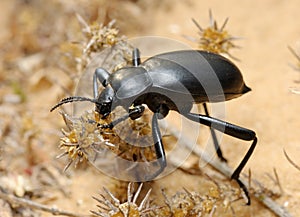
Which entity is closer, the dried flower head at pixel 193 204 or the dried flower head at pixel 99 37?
the dried flower head at pixel 193 204

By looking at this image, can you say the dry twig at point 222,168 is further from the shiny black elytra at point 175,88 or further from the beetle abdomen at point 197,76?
the beetle abdomen at point 197,76

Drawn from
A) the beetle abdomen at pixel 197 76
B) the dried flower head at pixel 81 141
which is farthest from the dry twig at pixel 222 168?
the dried flower head at pixel 81 141

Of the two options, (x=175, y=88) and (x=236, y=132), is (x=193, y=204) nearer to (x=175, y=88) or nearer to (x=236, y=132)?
Result: (x=236, y=132)

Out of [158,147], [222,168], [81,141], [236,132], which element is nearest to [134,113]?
[158,147]

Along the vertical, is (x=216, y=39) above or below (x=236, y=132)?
above

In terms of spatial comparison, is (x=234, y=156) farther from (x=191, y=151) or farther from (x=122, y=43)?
(x=122, y=43)

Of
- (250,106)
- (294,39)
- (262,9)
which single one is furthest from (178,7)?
(250,106)
